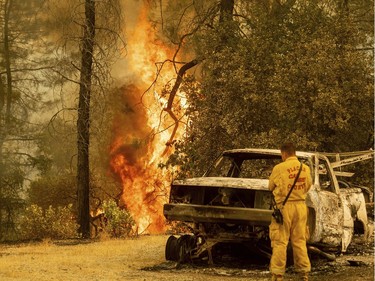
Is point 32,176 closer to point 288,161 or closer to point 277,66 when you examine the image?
point 277,66

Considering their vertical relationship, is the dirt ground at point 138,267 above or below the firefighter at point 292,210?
below

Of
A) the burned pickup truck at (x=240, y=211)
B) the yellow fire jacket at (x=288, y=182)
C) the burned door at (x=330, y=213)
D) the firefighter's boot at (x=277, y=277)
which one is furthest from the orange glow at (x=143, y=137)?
the firefighter's boot at (x=277, y=277)

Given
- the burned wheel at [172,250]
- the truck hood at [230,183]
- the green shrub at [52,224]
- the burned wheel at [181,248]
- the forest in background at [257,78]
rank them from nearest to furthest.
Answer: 1. the truck hood at [230,183]
2. the burned wheel at [181,248]
3. the burned wheel at [172,250]
4. the forest in background at [257,78]
5. the green shrub at [52,224]

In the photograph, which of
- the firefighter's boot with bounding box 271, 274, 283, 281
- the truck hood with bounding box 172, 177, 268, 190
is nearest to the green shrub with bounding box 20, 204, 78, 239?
the truck hood with bounding box 172, 177, 268, 190

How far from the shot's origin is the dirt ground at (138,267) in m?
11.1

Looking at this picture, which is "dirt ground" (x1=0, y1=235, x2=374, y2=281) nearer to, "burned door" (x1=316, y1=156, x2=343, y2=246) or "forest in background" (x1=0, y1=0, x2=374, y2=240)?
"burned door" (x1=316, y1=156, x2=343, y2=246)

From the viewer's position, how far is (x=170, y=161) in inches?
867

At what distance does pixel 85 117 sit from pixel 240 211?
11267 mm

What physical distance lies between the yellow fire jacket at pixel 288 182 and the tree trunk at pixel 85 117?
11.7m

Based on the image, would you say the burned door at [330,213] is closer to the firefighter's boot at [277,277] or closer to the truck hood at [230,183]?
the truck hood at [230,183]

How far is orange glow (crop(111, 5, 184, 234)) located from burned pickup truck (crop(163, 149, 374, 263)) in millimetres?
10688

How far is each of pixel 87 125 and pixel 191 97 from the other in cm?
320

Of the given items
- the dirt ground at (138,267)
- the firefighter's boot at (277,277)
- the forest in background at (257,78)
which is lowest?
the dirt ground at (138,267)

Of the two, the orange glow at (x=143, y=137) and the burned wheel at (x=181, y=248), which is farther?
the orange glow at (x=143, y=137)
